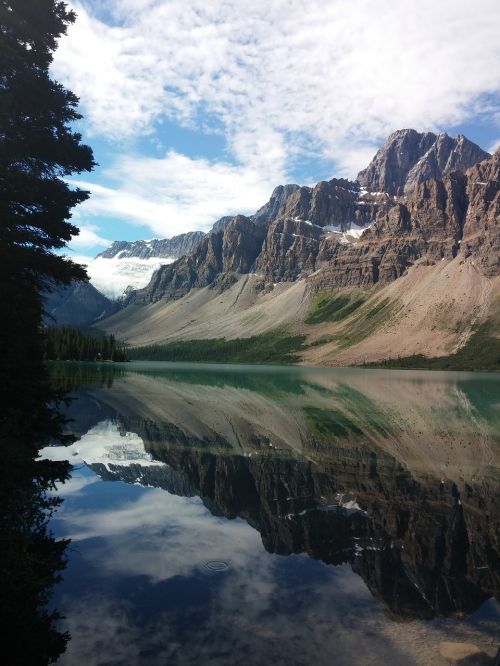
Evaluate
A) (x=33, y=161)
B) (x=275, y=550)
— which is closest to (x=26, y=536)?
(x=275, y=550)

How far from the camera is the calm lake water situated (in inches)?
446

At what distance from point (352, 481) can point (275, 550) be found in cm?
976

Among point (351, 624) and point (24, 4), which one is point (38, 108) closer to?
point (24, 4)

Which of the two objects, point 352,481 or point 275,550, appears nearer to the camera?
point 275,550

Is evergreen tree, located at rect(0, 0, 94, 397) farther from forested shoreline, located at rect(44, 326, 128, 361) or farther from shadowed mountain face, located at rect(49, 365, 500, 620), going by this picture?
forested shoreline, located at rect(44, 326, 128, 361)

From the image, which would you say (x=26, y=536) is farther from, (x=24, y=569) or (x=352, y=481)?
(x=352, y=481)

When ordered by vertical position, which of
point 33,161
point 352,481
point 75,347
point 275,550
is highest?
→ point 33,161

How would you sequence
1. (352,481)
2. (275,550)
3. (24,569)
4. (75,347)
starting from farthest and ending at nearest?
(75,347) → (352,481) → (275,550) → (24,569)

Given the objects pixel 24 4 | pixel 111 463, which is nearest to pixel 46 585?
pixel 111 463

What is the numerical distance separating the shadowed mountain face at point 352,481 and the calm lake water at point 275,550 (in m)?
0.10

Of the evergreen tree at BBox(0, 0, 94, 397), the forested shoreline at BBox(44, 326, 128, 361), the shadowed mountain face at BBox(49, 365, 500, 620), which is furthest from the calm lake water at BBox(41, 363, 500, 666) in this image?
the forested shoreline at BBox(44, 326, 128, 361)

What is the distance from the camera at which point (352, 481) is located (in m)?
25.7

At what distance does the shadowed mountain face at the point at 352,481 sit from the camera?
15750 millimetres

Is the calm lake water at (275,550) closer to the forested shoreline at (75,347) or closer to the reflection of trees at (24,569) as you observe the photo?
the reflection of trees at (24,569)
